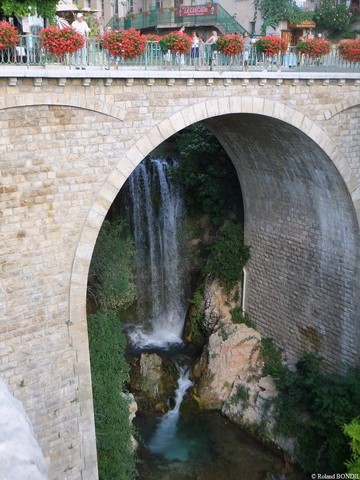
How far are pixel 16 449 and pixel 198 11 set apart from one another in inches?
763

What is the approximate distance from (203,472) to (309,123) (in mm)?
9111

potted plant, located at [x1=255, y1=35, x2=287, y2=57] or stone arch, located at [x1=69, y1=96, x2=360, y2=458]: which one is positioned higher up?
potted plant, located at [x1=255, y1=35, x2=287, y2=57]

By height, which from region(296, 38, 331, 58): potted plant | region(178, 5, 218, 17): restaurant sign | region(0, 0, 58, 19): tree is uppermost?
region(178, 5, 218, 17): restaurant sign

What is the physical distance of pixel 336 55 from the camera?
1441 centimetres

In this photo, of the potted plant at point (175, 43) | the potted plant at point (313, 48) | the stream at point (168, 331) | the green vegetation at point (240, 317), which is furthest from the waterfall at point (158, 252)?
the potted plant at point (175, 43)

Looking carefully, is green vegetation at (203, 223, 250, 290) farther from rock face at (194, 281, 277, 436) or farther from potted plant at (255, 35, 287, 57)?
potted plant at (255, 35, 287, 57)

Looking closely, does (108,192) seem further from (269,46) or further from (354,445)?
(354,445)

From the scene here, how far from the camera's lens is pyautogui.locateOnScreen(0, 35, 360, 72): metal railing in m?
9.88

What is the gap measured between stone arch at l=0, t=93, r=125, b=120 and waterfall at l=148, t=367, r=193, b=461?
28.7ft

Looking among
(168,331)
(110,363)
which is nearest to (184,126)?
(110,363)

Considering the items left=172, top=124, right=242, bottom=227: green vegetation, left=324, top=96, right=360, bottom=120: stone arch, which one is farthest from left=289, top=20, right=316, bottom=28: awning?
left=324, top=96, right=360, bottom=120: stone arch

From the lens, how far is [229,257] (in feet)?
59.1

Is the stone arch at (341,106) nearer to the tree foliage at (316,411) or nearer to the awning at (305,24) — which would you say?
the tree foliage at (316,411)

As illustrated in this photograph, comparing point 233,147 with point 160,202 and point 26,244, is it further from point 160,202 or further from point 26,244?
point 26,244
